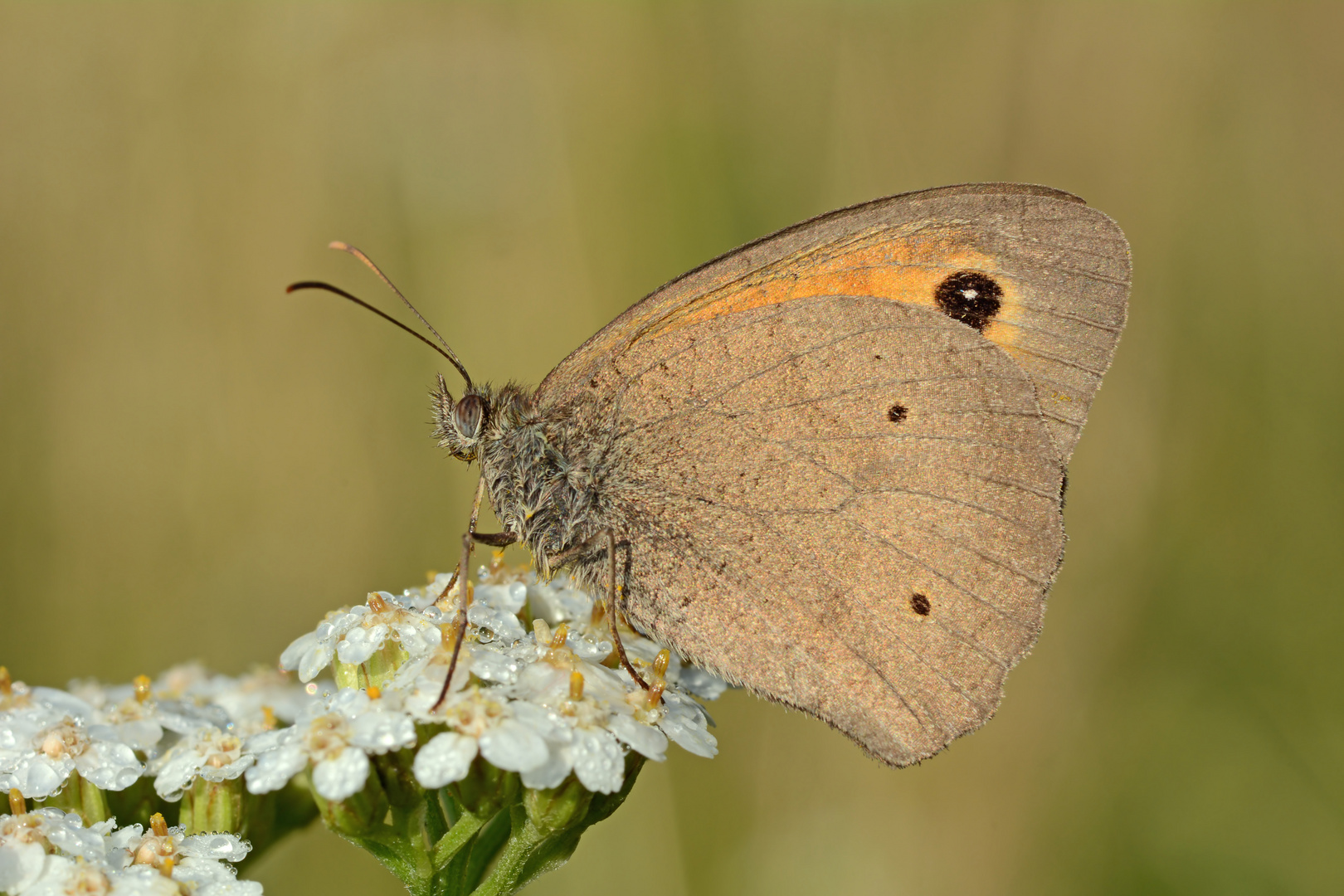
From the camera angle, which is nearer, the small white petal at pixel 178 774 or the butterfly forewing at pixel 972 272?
the small white petal at pixel 178 774

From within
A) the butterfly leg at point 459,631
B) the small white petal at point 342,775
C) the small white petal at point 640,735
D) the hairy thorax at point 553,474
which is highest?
the hairy thorax at point 553,474

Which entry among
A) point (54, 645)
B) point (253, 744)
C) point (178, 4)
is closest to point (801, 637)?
point (253, 744)

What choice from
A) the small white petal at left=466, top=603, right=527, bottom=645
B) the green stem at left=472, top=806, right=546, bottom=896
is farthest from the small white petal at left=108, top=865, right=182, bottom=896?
the small white petal at left=466, top=603, right=527, bottom=645

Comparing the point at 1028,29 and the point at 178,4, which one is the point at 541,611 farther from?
the point at 178,4

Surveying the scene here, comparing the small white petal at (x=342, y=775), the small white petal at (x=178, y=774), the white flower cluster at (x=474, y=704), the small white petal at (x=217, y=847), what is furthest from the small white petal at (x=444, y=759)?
the small white petal at (x=178, y=774)

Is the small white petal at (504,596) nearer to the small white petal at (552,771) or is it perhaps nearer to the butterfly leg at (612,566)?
the butterfly leg at (612,566)

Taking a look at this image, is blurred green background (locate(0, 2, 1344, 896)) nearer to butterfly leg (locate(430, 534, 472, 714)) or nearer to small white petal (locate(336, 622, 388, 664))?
small white petal (locate(336, 622, 388, 664))

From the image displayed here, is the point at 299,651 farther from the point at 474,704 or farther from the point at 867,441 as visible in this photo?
the point at 867,441
